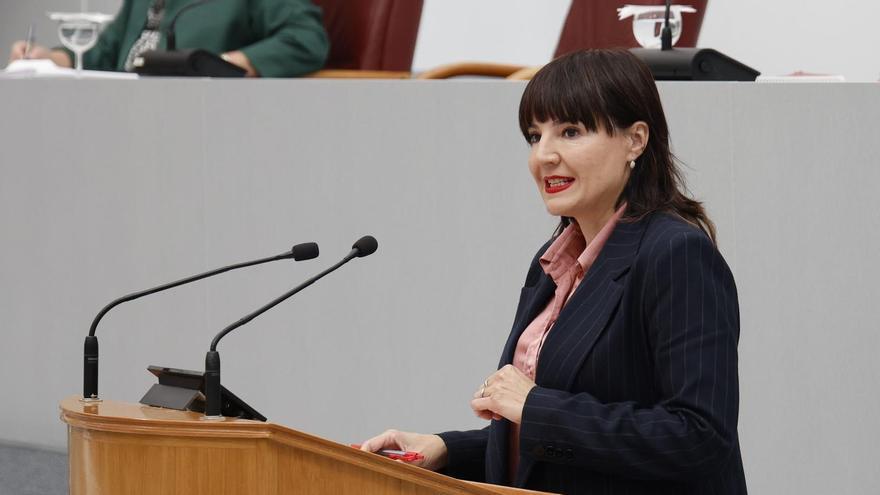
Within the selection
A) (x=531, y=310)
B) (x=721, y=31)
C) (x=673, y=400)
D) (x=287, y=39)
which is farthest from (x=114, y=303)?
(x=721, y=31)

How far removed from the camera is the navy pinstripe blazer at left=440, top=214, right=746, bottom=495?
4.81 feet

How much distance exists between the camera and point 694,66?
9.77ft

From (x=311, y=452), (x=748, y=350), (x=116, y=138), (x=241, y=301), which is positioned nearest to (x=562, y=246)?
(x=311, y=452)

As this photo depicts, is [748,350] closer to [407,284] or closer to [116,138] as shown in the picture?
[407,284]

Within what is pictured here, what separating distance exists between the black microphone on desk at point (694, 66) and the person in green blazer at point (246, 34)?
5.24 ft

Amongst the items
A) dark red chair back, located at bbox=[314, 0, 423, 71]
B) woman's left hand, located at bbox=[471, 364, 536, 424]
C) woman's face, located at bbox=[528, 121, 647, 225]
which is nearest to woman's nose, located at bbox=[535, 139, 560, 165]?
woman's face, located at bbox=[528, 121, 647, 225]

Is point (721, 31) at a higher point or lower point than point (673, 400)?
higher

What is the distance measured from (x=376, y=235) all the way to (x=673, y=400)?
1892 mm

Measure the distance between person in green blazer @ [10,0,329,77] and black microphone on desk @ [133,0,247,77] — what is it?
0.46 m

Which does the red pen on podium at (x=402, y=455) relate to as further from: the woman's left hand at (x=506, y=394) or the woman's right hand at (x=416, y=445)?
the woman's left hand at (x=506, y=394)

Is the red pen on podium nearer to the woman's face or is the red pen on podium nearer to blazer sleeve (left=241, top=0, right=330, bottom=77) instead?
the woman's face

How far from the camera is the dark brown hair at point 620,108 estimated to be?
5.18 feet

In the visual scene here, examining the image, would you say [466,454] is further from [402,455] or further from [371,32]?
[371,32]

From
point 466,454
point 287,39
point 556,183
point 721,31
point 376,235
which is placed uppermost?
point 721,31
